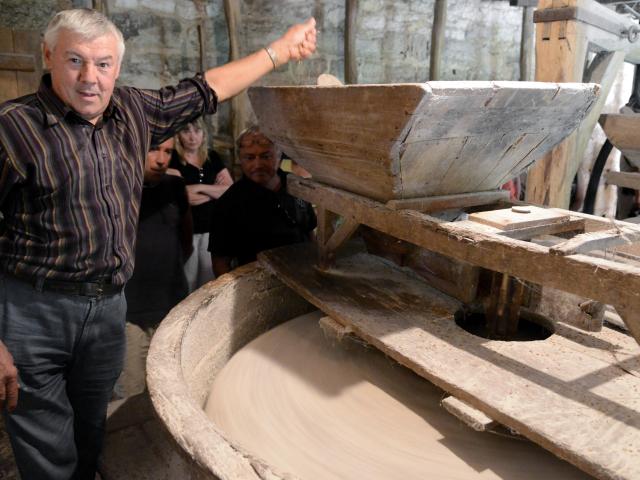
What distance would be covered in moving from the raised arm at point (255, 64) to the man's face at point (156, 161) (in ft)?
2.08

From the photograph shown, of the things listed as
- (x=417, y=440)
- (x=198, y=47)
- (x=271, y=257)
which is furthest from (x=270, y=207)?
(x=198, y=47)

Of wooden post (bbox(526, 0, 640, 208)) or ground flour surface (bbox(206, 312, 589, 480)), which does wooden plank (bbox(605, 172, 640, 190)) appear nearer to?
wooden post (bbox(526, 0, 640, 208))

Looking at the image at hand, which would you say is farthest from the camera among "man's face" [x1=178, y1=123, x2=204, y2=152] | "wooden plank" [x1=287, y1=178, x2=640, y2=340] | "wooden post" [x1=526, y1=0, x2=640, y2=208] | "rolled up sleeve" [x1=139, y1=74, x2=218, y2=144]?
"man's face" [x1=178, y1=123, x2=204, y2=152]

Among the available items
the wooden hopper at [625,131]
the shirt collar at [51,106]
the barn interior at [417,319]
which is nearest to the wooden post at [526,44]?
the wooden hopper at [625,131]

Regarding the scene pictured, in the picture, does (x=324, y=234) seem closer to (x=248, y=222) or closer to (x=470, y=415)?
(x=248, y=222)

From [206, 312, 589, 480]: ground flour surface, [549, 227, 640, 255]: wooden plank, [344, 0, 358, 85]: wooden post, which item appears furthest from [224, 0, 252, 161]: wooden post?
[549, 227, 640, 255]: wooden plank

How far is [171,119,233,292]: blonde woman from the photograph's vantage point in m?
3.58

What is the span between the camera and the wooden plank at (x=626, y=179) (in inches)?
149

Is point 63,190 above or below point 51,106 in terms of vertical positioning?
below

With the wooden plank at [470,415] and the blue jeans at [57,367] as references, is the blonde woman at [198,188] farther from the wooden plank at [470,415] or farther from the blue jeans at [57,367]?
the wooden plank at [470,415]

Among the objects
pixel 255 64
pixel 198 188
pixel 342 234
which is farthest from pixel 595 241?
pixel 198 188

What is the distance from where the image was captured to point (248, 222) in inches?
116

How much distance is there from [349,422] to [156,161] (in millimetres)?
1777

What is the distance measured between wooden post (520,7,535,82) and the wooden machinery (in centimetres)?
552
